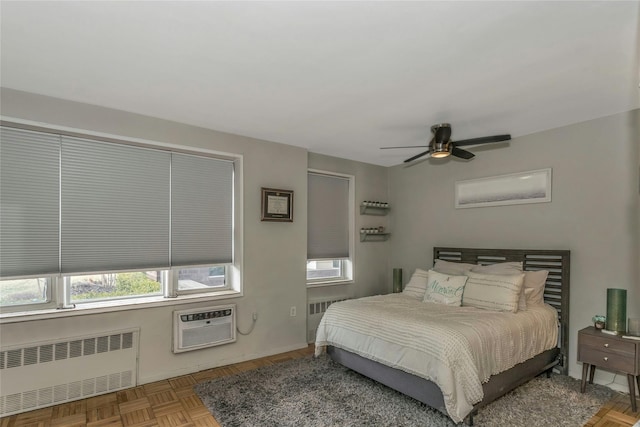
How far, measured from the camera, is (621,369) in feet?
9.05

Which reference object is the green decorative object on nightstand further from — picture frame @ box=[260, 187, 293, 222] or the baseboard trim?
picture frame @ box=[260, 187, 293, 222]

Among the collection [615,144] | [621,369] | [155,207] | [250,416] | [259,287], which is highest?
[615,144]

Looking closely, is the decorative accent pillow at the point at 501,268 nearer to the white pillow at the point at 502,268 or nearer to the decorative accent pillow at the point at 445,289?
the white pillow at the point at 502,268

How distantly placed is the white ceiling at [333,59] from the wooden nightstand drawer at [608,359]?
2057 millimetres

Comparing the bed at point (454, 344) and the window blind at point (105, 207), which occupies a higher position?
the window blind at point (105, 207)

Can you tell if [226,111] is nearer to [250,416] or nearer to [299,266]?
[299,266]

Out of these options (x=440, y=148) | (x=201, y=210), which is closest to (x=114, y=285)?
(x=201, y=210)

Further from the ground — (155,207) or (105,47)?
(105,47)

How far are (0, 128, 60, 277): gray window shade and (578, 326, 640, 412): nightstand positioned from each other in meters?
4.47

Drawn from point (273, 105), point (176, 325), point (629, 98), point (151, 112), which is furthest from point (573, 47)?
point (176, 325)

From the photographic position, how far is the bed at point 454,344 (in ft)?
8.07

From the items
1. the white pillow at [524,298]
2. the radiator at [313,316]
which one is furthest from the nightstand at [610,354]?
the radiator at [313,316]

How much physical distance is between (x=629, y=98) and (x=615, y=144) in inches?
20.6

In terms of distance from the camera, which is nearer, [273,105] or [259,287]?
[273,105]
